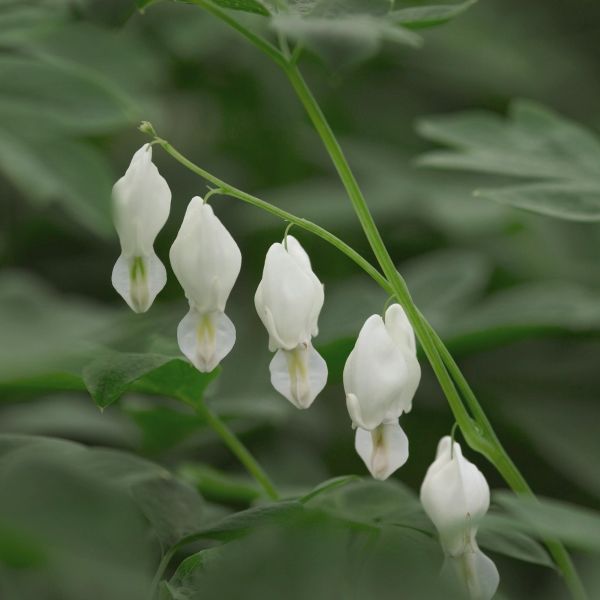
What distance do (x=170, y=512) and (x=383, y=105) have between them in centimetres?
171

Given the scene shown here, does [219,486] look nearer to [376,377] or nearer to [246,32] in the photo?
[376,377]

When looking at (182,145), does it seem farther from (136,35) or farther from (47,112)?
(47,112)

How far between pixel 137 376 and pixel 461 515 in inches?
11.4

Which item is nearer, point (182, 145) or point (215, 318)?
point (215, 318)

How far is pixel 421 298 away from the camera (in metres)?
1.72

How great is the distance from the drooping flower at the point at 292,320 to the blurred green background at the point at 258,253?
0.56 feet

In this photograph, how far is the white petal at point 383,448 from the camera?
0.91 meters

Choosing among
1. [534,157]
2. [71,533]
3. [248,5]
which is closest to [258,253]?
[534,157]

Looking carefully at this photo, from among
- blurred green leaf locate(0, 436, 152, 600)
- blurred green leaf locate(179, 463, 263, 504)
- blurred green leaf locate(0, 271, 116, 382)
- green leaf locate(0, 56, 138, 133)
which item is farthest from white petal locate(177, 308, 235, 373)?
green leaf locate(0, 56, 138, 133)

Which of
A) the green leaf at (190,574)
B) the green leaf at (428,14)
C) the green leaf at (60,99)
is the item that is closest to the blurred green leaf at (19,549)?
the green leaf at (190,574)

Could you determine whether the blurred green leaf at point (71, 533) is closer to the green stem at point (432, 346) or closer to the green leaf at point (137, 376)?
the green leaf at point (137, 376)

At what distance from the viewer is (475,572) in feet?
2.97

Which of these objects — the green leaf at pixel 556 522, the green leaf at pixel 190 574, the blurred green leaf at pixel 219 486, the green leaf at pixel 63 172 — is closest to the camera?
the green leaf at pixel 556 522

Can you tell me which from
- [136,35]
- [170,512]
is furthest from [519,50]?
[170,512]
